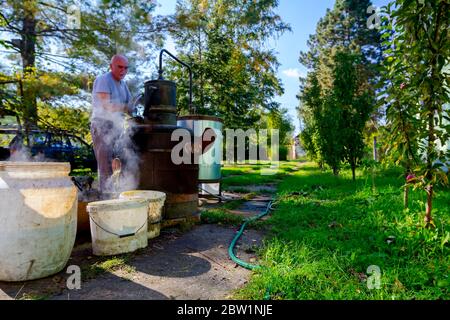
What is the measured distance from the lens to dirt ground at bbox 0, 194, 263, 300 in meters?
1.69

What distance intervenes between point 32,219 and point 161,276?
0.94 m

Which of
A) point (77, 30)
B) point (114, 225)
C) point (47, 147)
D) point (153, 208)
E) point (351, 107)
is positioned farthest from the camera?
point (47, 147)

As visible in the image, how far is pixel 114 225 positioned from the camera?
92.4 inches

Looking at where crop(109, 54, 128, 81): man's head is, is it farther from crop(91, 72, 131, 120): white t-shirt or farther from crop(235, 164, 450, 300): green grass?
crop(235, 164, 450, 300): green grass

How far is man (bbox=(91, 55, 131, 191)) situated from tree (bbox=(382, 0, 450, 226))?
3.11 meters

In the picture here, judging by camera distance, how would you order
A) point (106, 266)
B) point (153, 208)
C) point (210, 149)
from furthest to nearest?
1. point (210, 149)
2. point (153, 208)
3. point (106, 266)

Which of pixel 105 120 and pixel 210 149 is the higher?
pixel 105 120

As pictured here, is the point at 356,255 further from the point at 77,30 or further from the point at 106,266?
the point at 77,30

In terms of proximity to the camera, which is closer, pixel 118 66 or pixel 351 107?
pixel 118 66

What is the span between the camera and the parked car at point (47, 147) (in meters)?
6.94

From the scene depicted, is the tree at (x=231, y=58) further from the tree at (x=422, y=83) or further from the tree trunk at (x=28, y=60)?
the tree at (x=422, y=83)

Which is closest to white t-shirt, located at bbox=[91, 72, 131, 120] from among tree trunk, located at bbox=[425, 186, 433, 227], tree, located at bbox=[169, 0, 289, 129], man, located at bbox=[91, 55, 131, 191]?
man, located at bbox=[91, 55, 131, 191]

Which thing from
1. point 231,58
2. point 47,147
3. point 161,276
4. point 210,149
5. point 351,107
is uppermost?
point 231,58

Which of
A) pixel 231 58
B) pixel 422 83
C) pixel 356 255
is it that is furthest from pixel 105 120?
pixel 231 58
